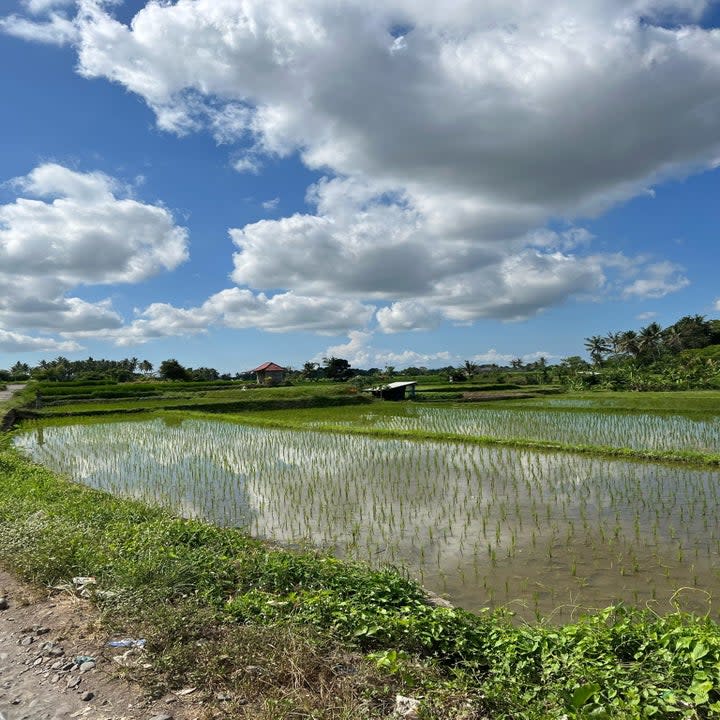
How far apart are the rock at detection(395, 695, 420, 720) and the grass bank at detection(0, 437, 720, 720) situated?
5 cm

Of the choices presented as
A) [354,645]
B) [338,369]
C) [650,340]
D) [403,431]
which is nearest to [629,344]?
[650,340]

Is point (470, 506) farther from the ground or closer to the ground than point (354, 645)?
closer to the ground

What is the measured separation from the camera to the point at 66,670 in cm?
331

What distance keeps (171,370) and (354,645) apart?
57.9 metres

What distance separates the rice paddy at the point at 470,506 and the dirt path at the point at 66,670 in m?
2.88

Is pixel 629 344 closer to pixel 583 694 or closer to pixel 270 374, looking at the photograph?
pixel 270 374

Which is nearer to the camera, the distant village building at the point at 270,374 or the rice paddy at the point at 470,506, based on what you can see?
the rice paddy at the point at 470,506

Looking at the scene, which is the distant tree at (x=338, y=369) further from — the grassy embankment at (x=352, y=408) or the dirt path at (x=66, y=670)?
the dirt path at (x=66, y=670)

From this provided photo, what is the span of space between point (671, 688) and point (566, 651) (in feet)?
1.88

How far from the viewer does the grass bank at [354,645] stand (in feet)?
9.12

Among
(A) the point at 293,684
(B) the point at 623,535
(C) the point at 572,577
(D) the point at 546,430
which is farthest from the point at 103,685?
(D) the point at 546,430

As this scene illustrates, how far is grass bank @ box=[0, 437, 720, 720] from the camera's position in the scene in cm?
278

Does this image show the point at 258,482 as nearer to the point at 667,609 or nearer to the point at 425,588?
the point at 425,588

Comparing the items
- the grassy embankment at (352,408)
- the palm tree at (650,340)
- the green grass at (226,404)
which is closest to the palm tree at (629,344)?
the palm tree at (650,340)
